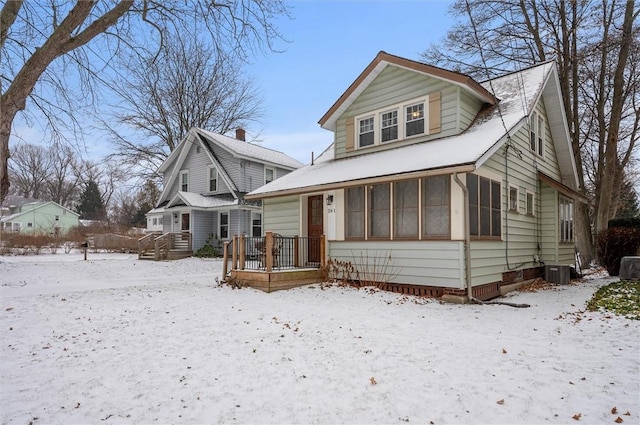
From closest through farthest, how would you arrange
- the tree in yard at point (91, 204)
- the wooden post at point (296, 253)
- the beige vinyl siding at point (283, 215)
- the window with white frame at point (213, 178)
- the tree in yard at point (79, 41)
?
the tree in yard at point (79, 41) < the wooden post at point (296, 253) < the beige vinyl siding at point (283, 215) < the window with white frame at point (213, 178) < the tree in yard at point (91, 204)

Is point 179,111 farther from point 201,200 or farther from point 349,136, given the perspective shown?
point 349,136

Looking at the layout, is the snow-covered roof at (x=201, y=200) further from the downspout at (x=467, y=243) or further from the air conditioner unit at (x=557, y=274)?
the air conditioner unit at (x=557, y=274)

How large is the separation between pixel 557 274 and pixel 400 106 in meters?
7.00

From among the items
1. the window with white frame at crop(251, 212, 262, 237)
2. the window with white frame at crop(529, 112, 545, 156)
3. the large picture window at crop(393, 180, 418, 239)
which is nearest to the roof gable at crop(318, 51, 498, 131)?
the window with white frame at crop(529, 112, 545, 156)

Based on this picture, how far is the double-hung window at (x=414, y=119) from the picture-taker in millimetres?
10438

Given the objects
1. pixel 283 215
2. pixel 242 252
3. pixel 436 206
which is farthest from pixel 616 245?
pixel 242 252

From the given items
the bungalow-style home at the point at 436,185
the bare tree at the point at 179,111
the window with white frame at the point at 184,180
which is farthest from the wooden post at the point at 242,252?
the bare tree at the point at 179,111

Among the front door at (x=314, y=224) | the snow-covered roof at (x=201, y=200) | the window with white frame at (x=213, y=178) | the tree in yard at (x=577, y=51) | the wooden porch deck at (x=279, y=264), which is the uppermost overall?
the tree in yard at (x=577, y=51)

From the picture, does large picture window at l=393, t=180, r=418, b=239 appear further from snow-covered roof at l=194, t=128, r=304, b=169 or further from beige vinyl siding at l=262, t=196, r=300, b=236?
snow-covered roof at l=194, t=128, r=304, b=169

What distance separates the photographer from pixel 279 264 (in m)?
10.5

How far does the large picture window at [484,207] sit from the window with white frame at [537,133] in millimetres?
3205

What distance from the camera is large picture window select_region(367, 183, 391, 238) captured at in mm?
9498

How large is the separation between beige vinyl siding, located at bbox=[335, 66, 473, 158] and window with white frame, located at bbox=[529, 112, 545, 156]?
2.78 m

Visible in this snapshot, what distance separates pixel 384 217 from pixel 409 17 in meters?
4.47
